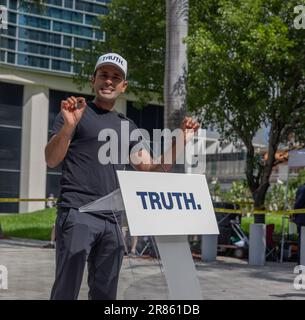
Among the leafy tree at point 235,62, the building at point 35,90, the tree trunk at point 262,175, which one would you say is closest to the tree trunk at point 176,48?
the leafy tree at point 235,62

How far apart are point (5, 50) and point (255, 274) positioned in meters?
25.1

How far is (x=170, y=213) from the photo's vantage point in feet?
12.0

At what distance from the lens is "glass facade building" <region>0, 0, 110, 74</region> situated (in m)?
34.0

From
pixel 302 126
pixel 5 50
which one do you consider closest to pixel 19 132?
pixel 5 50

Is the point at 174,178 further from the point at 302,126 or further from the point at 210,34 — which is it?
the point at 302,126

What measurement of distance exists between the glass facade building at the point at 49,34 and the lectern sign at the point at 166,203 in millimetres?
30367

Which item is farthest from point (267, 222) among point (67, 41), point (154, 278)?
point (154, 278)

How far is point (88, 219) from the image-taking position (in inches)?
152

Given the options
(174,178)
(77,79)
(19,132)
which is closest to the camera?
(174,178)

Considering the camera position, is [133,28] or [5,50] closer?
[133,28]

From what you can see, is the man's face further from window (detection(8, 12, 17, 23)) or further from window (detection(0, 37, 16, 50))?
window (detection(8, 12, 17, 23))

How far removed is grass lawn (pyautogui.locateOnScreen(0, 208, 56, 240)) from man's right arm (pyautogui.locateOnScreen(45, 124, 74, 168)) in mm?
14988

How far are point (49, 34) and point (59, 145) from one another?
3270cm

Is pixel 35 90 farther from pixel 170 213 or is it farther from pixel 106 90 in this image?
pixel 170 213
